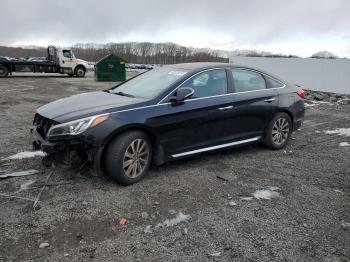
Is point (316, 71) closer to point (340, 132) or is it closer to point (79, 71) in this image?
point (340, 132)

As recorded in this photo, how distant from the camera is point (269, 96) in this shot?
6332 millimetres

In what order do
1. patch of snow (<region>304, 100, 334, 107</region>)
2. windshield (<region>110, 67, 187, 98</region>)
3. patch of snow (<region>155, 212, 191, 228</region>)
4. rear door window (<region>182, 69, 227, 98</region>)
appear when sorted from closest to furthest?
1. patch of snow (<region>155, 212, 191, 228</region>)
2. windshield (<region>110, 67, 187, 98</region>)
3. rear door window (<region>182, 69, 227, 98</region>)
4. patch of snow (<region>304, 100, 334, 107</region>)

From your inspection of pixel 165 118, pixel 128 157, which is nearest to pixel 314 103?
pixel 165 118

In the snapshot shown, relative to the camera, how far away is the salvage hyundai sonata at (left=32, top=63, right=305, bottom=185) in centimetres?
443

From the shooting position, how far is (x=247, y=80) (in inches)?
243

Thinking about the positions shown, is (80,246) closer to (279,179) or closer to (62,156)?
(62,156)

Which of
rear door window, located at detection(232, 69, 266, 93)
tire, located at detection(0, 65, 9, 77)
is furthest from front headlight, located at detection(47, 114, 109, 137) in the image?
tire, located at detection(0, 65, 9, 77)

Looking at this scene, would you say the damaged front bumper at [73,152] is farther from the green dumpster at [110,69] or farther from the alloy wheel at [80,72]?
the alloy wheel at [80,72]

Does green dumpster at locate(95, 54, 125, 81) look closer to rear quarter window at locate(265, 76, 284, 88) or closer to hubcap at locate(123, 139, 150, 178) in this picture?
rear quarter window at locate(265, 76, 284, 88)

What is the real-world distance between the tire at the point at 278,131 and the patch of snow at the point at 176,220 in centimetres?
299

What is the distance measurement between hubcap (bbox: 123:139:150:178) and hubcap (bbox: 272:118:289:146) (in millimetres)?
2716

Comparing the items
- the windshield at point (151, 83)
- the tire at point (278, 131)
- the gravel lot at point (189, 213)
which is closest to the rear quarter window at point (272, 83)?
the tire at point (278, 131)

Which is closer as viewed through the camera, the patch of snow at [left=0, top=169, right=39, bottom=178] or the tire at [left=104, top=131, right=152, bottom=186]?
the tire at [left=104, top=131, right=152, bottom=186]

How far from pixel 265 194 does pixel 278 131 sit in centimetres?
225
